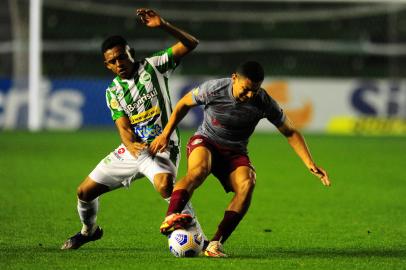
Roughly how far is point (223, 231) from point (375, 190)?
6612mm

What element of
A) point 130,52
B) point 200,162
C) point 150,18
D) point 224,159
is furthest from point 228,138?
point 150,18

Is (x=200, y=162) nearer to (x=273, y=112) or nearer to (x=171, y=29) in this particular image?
(x=273, y=112)

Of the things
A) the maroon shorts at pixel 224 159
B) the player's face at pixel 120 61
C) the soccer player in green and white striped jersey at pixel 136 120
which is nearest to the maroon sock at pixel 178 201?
the soccer player in green and white striped jersey at pixel 136 120

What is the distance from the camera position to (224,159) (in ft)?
27.6

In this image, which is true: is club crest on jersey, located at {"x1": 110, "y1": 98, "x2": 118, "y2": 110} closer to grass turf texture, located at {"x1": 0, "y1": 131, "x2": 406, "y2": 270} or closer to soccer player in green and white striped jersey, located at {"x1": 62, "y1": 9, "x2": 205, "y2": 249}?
soccer player in green and white striped jersey, located at {"x1": 62, "y1": 9, "x2": 205, "y2": 249}

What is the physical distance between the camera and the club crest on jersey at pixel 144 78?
853 centimetres

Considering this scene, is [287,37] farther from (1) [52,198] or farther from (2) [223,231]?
(2) [223,231]

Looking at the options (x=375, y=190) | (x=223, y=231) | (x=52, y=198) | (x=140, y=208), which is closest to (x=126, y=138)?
(x=223, y=231)

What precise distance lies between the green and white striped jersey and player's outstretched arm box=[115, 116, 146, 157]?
2.1 inches

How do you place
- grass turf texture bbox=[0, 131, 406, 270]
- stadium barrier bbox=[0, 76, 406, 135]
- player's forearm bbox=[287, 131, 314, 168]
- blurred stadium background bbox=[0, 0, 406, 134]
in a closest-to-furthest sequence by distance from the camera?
1. grass turf texture bbox=[0, 131, 406, 270]
2. player's forearm bbox=[287, 131, 314, 168]
3. stadium barrier bbox=[0, 76, 406, 135]
4. blurred stadium background bbox=[0, 0, 406, 134]

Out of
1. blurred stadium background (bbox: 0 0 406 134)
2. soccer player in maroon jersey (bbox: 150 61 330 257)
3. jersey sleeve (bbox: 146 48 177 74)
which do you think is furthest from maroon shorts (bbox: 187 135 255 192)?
blurred stadium background (bbox: 0 0 406 134)

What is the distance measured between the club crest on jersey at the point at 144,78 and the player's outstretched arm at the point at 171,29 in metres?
0.30

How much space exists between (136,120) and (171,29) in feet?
2.87

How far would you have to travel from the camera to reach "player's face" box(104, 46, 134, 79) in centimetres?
821
